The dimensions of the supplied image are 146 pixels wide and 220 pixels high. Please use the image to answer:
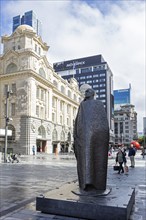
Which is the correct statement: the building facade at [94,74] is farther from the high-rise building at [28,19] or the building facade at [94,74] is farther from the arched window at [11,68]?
the arched window at [11,68]

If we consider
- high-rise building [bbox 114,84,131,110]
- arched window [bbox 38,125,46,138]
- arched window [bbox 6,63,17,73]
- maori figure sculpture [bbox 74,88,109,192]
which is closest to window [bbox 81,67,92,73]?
high-rise building [bbox 114,84,131,110]

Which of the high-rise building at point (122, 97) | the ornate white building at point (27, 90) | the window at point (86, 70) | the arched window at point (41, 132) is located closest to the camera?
the ornate white building at point (27, 90)

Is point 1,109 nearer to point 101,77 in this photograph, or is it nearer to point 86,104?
point 86,104

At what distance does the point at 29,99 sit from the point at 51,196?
4586 centimetres

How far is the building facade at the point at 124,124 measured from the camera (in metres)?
142

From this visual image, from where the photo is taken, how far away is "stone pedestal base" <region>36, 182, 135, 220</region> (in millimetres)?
4703

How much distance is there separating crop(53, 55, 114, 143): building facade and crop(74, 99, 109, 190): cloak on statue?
114 meters

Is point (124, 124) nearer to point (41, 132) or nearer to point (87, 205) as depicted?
point (41, 132)

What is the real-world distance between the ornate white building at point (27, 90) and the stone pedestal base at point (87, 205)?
43946 mm

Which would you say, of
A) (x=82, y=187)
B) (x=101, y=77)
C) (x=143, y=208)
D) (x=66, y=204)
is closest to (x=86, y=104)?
(x=82, y=187)

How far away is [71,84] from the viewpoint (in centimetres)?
8088

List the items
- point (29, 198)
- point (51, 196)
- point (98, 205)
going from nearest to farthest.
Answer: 1. point (98, 205)
2. point (51, 196)
3. point (29, 198)

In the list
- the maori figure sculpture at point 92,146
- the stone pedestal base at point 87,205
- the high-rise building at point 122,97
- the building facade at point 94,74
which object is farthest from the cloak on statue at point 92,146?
the high-rise building at point 122,97

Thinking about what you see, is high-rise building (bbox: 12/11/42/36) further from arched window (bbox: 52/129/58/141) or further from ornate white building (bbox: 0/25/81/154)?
arched window (bbox: 52/129/58/141)
